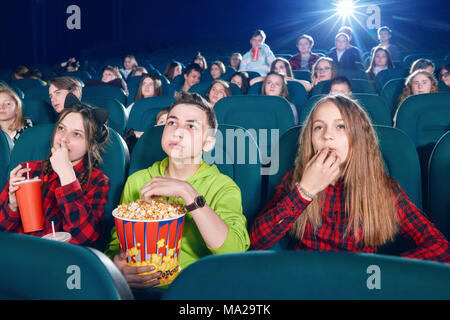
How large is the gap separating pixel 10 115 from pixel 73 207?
4.69 ft

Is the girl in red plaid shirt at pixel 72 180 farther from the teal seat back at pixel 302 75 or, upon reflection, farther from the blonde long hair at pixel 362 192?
the teal seat back at pixel 302 75

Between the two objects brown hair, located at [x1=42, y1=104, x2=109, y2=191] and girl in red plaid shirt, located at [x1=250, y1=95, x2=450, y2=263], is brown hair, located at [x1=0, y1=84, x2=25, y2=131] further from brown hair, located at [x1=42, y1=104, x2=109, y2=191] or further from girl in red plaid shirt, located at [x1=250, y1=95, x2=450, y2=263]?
girl in red plaid shirt, located at [x1=250, y1=95, x2=450, y2=263]

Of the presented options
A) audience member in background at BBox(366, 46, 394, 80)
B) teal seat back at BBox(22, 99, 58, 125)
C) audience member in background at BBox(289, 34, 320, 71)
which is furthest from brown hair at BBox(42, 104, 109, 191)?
Result: audience member in background at BBox(289, 34, 320, 71)

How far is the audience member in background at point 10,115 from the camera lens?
8.39ft

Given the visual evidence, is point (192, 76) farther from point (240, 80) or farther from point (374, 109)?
point (374, 109)

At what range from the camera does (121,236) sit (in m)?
1.01

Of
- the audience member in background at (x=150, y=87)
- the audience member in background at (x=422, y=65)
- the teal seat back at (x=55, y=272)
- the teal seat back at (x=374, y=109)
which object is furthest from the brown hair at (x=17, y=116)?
the audience member in background at (x=422, y=65)

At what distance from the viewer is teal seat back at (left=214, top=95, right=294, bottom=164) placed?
8.76 feet

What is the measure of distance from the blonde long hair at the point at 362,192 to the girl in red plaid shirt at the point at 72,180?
75 cm

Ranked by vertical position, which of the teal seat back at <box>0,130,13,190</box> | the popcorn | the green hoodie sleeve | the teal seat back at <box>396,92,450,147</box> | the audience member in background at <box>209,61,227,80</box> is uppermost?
the audience member in background at <box>209,61,227,80</box>

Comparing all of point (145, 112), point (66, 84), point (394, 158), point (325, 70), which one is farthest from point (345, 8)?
point (394, 158)

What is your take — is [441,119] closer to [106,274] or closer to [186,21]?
[106,274]

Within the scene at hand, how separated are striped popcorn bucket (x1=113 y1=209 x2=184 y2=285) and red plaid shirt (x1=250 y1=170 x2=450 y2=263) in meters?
0.42

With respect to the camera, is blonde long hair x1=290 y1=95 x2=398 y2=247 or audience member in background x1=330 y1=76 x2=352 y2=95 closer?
blonde long hair x1=290 y1=95 x2=398 y2=247
